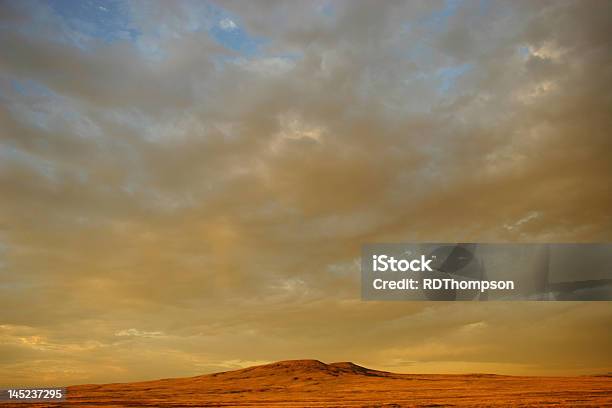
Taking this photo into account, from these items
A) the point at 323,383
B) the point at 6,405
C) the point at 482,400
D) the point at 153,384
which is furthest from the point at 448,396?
the point at 153,384

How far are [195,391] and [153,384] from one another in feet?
39.5

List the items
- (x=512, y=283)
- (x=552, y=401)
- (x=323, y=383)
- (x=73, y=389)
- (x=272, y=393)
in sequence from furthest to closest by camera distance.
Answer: (x=323, y=383) < (x=73, y=389) < (x=272, y=393) < (x=552, y=401) < (x=512, y=283)

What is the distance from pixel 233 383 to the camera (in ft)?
219

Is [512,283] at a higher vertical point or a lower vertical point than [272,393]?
higher

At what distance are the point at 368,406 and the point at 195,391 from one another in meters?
28.1

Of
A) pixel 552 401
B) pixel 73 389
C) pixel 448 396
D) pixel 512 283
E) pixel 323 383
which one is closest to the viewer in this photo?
pixel 512 283

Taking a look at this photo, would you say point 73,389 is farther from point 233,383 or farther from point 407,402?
point 407,402

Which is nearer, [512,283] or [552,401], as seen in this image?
[512,283]

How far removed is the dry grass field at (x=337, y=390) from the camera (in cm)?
3972

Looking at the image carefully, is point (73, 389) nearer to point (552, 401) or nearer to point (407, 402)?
point (407, 402)

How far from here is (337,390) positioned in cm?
5569

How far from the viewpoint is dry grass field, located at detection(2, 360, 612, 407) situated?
39719mm

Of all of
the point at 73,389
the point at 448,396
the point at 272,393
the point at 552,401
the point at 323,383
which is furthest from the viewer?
the point at 323,383

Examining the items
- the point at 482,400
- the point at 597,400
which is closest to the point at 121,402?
the point at 482,400
